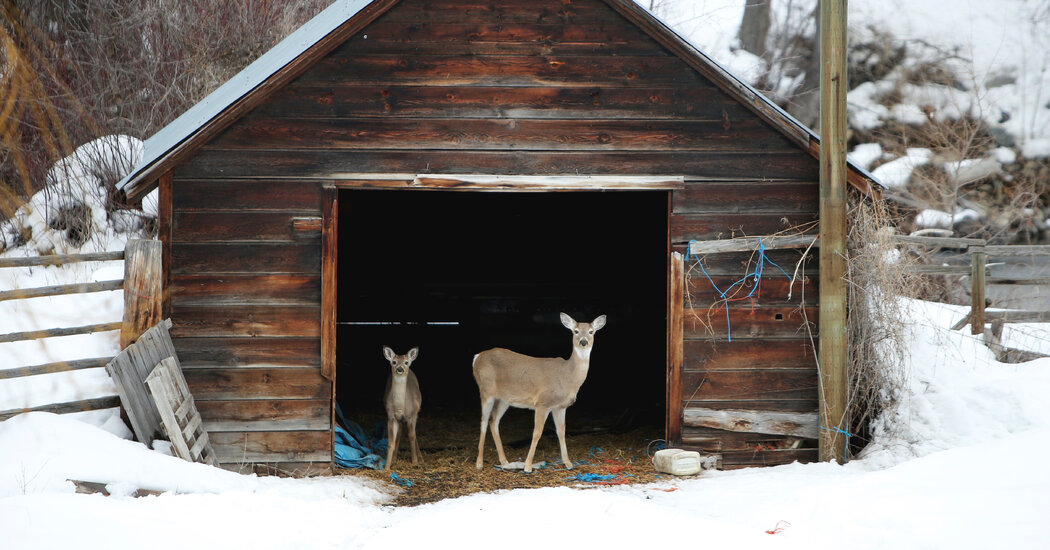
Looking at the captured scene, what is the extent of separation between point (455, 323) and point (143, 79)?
7185 millimetres

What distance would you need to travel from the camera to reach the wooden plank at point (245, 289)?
7.77 m

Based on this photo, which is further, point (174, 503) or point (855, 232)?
point (855, 232)

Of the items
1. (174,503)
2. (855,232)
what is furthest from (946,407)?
(174,503)

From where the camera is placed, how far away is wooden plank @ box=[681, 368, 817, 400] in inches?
322

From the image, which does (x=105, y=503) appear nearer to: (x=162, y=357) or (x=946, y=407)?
(x=162, y=357)

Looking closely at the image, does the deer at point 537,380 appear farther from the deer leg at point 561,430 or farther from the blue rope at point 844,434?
the blue rope at point 844,434

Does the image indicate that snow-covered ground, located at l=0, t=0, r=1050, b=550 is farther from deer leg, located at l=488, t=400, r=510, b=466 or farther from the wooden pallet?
deer leg, located at l=488, t=400, r=510, b=466

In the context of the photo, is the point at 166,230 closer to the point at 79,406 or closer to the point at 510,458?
the point at 79,406

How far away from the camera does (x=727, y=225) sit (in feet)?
26.7

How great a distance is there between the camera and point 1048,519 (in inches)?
178

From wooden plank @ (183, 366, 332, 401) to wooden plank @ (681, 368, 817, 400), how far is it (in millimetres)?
3456

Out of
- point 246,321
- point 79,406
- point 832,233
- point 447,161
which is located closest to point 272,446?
point 246,321

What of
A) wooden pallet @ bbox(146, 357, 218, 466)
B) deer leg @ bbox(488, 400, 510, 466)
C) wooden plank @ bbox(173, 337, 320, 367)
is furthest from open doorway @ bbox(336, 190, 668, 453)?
wooden pallet @ bbox(146, 357, 218, 466)

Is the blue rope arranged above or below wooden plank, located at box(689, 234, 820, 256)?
below
